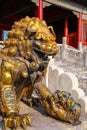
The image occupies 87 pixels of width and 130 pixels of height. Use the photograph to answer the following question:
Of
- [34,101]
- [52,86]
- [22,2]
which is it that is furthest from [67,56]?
[34,101]

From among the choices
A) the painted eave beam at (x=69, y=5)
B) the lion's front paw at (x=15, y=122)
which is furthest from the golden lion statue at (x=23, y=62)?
the painted eave beam at (x=69, y=5)

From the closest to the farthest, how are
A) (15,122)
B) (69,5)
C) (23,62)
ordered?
1. (15,122)
2. (23,62)
3. (69,5)

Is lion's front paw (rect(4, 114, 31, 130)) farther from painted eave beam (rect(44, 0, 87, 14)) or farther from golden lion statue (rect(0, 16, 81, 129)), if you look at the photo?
painted eave beam (rect(44, 0, 87, 14))

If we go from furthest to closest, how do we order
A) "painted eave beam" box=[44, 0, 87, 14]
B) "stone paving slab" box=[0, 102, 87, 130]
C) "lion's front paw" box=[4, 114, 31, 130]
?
"painted eave beam" box=[44, 0, 87, 14] → "stone paving slab" box=[0, 102, 87, 130] → "lion's front paw" box=[4, 114, 31, 130]

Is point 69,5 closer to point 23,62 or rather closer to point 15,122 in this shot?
point 23,62

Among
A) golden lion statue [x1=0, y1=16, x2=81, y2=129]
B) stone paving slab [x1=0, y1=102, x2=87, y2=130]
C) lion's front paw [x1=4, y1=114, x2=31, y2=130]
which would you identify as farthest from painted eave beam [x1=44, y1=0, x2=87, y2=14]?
lion's front paw [x1=4, y1=114, x2=31, y2=130]

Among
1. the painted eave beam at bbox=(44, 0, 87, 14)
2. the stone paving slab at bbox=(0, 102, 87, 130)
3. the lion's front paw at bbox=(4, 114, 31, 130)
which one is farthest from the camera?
the painted eave beam at bbox=(44, 0, 87, 14)

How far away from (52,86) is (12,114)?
1835 millimetres

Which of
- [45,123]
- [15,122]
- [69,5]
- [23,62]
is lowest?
[45,123]

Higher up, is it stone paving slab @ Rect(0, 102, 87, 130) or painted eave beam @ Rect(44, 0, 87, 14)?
painted eave beam @ Rect(44, 0, 87, 14)

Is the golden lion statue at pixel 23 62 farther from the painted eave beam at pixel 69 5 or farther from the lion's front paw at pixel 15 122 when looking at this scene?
the painted eave beam at pixel 69 5

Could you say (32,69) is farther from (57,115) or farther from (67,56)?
(67,56)

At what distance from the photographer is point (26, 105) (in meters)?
3.11

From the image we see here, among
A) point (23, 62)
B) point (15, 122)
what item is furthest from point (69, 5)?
point (15, 122)
